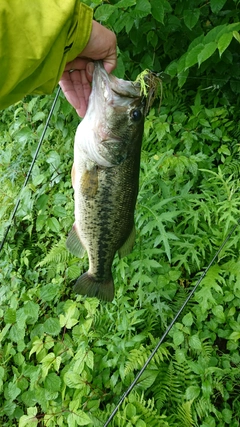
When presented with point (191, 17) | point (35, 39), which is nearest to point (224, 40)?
point (191, 17)

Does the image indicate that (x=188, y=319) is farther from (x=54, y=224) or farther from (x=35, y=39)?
(x=35, y=39)

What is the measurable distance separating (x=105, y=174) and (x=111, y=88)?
15.0 inches

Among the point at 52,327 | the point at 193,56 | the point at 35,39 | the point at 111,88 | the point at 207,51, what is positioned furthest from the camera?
the point at 52,327

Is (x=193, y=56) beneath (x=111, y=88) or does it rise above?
beneath

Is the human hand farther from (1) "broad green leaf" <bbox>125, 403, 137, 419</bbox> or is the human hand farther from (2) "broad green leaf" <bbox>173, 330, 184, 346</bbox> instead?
(1) "broad green leaf" <bbox>125, 403, 137, 419</bbox>

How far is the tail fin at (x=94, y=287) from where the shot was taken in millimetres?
2148

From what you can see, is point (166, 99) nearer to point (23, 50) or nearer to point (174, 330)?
point (174, 330)

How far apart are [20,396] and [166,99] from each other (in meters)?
2.64

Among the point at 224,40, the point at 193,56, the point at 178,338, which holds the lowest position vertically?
the point at 178,338

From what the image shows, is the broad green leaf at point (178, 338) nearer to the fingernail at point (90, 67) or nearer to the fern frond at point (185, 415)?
the fern frond at point (185, 415)

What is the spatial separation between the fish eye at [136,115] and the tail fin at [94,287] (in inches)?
32.8

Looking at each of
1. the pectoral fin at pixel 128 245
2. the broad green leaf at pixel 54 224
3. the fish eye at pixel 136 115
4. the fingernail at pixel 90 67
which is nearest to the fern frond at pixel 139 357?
the pectoral fin at pixel 128 245

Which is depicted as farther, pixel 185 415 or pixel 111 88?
pixel 185 415

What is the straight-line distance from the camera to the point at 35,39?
125 cm
